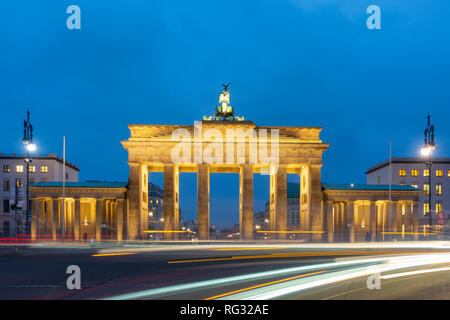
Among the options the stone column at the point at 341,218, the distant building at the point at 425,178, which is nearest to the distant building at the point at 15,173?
the stone column at the point at 341,218

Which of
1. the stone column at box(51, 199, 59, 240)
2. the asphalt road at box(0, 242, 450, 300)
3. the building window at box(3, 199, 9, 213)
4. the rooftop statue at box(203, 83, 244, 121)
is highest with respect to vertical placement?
the rooftop statue at box(203, 83, 244, 121)

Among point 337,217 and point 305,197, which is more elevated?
point 305,197

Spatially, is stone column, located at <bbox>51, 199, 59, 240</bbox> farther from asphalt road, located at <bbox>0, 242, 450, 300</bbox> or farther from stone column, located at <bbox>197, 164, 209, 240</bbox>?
asphalt road, located at <bbox>0, 242, 450, 300</bbox>

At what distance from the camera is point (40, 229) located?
5578 cm

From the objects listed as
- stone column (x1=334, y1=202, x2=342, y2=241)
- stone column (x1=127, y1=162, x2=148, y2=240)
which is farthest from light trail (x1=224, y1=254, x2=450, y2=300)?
stone column (x1=334, y1=202, x2=342, y2=241)

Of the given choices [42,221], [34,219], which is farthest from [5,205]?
[34,219]

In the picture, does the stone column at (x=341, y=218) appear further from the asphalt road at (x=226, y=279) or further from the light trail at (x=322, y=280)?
the light trail at (x=322, y=280)

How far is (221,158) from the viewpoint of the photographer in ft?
186

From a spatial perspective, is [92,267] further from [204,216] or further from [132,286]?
[204,216]

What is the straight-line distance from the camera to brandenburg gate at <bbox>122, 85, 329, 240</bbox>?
56.1 m

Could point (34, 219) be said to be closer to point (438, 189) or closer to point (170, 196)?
point (170, 196)

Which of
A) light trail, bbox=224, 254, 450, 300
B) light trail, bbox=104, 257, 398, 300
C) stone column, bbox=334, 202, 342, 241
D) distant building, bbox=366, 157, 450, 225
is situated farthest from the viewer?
distant building, bbox=366, 157, 450, 225

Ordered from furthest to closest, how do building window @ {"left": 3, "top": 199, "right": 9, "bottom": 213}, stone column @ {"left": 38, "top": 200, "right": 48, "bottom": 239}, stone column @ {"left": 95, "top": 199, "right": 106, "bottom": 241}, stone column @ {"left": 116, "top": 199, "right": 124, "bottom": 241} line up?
building window @ {"left": 3, "top": 199, "right": 9, "bottom": 213} → stone column @ {"left": 38, "top": 200, "right": 48, "bottom": 239} → stone column @ {"left": 95, "top": 199, "right": 106, "bottom": 241} → stone column @ {"left": 116, "top": 199, "right": 124, "bottom": 241}
